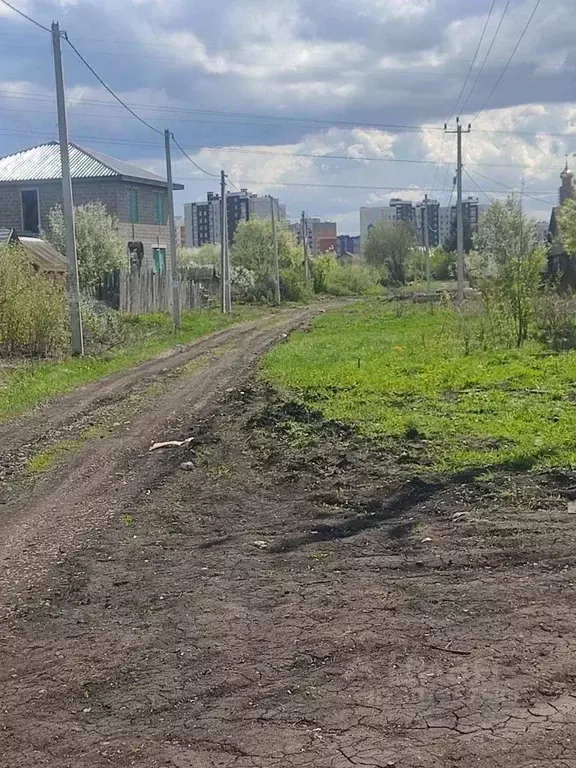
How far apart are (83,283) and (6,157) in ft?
53.7

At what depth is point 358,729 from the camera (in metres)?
3.79

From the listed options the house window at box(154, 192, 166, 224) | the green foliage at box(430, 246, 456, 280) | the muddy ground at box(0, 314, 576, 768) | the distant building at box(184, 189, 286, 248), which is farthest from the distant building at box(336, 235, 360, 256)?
the muddy ground at box(0, 314, 576, 768)

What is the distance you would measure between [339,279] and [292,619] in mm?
68833

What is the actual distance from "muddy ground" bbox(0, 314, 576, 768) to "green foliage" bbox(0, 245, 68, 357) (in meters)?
12.5

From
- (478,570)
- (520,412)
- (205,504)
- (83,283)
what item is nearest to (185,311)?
(83,283)

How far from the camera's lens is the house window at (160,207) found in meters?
47.5

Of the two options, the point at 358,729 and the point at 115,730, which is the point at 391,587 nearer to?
the point at 358,729

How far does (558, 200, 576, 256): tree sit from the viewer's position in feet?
102

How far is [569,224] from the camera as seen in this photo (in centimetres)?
3136

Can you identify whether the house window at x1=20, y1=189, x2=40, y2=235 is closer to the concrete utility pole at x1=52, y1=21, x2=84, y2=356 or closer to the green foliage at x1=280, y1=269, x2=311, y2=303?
the green foliage at x1=280, y1=269, x2=311, y2=303

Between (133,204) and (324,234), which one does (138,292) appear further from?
(324,234)

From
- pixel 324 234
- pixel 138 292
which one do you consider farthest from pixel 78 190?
pixel 324 234

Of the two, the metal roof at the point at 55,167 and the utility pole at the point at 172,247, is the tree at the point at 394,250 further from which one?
the utility pole at the point at 172,247

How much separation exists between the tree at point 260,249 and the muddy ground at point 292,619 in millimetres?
55872
